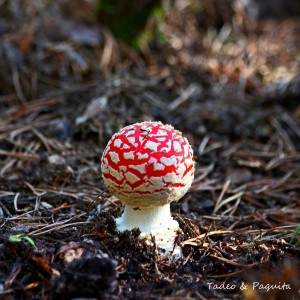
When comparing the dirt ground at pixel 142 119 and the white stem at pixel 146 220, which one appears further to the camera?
the white stem at pixel 146 220

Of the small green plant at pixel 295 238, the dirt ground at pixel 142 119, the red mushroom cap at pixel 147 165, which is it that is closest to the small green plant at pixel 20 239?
the dirt ground at pixel 142 119

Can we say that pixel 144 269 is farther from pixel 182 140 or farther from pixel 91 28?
pixel 91 28

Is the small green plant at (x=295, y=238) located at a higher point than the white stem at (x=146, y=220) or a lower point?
lower

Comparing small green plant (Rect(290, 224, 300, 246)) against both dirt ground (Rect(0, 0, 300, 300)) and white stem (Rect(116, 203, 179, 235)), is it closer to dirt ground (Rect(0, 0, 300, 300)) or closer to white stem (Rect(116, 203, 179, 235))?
dirt ground (Rect(0, 0, 300, 300))

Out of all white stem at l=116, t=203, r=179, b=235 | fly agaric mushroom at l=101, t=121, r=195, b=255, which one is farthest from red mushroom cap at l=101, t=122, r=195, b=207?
white stem at l=116, t=203, r=179, b=235

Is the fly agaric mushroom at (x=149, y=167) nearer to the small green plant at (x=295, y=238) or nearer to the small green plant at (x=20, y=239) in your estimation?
the small green plant at (x=20, y=239)

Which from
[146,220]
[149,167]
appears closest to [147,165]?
[149,167]

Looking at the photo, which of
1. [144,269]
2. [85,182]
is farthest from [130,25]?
[144,269]

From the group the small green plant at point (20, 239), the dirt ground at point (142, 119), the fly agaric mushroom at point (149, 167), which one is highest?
the fly agaric mushroom at point (149, 167)
